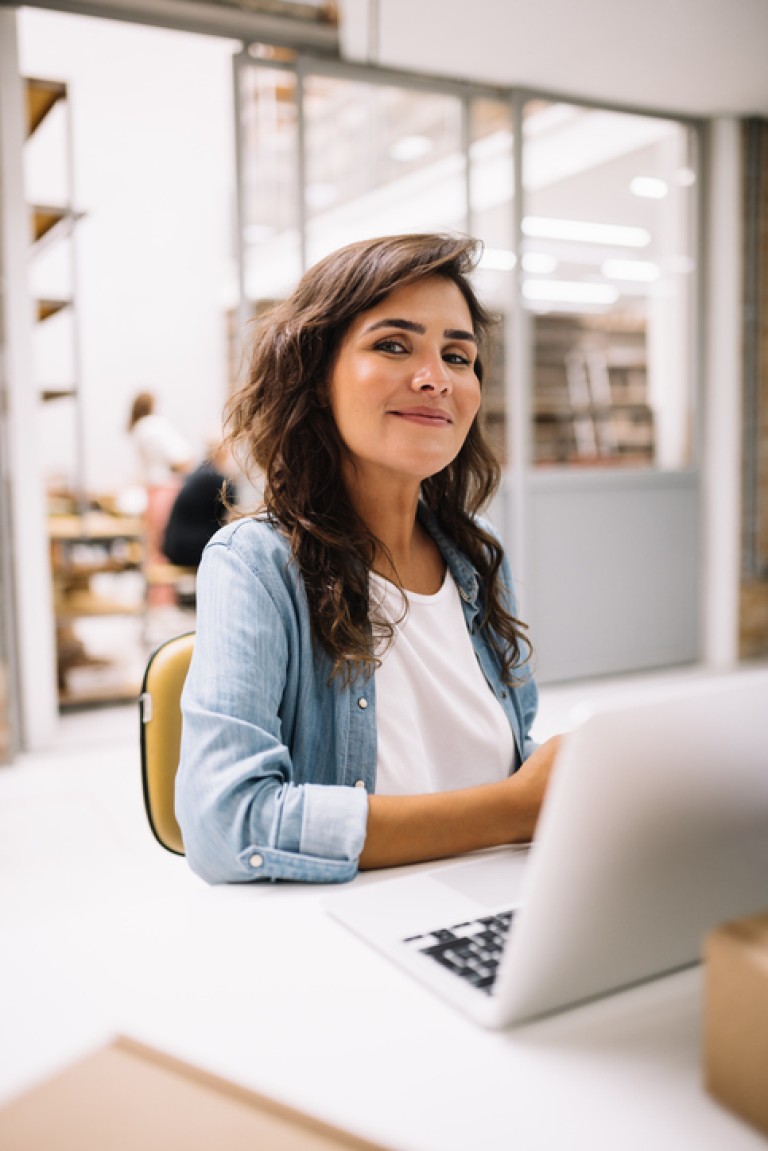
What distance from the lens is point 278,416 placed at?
1.22 meters

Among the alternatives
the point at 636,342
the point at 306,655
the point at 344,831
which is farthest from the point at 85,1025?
the point at 636,342

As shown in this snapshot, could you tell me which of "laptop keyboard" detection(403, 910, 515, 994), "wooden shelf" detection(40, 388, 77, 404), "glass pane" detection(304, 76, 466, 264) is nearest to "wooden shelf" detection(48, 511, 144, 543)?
"wooden shelf" detection(40, 388, 77, 404)

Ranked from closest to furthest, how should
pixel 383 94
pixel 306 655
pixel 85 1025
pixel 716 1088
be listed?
pixel 716 1088 < pixel 85 1025 < pixel 306 655 < pixel 383 94

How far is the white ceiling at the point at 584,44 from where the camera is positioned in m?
3.28

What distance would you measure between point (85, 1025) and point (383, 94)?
400cm

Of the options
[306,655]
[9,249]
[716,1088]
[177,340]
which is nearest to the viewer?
[716,1088]

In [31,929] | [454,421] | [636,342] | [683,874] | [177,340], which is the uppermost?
[177,340]

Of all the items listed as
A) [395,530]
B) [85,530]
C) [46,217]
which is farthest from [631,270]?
[395,530]

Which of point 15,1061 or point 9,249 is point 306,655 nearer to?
point 15,1061

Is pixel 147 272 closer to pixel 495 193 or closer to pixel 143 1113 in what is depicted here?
pixel 495 193

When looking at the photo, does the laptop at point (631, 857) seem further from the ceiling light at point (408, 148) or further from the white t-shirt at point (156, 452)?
the white t-shirt at point (156, 452)

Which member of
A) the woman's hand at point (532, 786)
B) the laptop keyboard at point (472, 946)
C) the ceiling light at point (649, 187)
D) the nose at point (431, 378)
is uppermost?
the ceiling light at point (649, 187)

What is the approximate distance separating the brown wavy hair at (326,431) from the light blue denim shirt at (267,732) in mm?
33

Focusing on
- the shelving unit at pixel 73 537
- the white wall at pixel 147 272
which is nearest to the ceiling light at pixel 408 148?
the shelving unit at pixel 73 537
